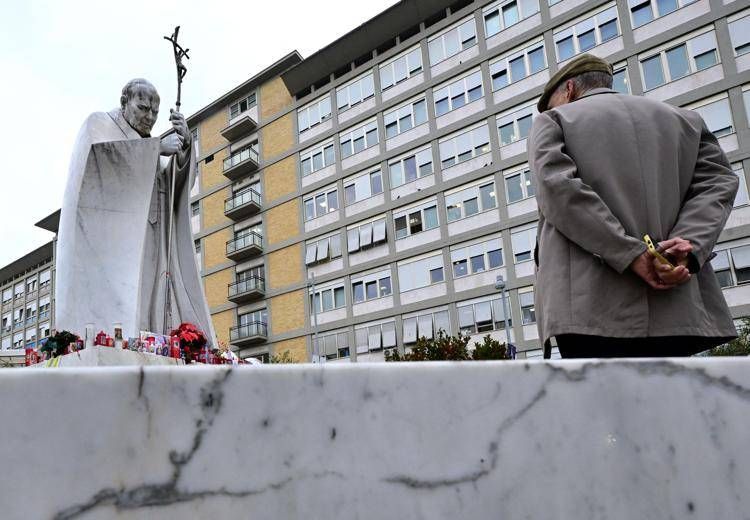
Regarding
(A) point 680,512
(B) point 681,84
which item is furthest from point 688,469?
(B) point 681,84

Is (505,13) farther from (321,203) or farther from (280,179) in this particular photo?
(280,179)

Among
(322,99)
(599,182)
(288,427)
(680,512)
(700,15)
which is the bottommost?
(680,512)

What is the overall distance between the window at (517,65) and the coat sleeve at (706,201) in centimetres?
2918

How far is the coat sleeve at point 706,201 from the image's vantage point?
2.06 m

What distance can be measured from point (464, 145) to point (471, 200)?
2807 millimetres

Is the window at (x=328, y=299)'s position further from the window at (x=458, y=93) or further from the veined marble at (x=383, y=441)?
the veined marble at (x=383, y=441)

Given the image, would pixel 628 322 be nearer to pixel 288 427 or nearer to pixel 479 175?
pixel 288 427

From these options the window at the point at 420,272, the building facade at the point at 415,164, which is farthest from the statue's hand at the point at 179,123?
the window at the point at 420,272

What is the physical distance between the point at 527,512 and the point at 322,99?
3794cm

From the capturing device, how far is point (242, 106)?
4188cm

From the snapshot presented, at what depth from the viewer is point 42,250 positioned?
2378 inches

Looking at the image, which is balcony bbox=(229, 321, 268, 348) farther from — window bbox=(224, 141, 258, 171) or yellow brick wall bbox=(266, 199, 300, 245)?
window bbox=(224, 141, 258, 171)

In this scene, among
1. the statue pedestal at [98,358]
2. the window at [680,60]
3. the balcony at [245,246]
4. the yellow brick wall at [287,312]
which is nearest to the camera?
the statue pedestal at [98,358]

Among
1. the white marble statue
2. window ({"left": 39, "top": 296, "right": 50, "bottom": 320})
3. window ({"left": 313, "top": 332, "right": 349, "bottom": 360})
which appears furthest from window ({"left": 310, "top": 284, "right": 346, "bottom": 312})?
window ({"left": 39, "top": 296, "right": 50, "bottom": 320})
